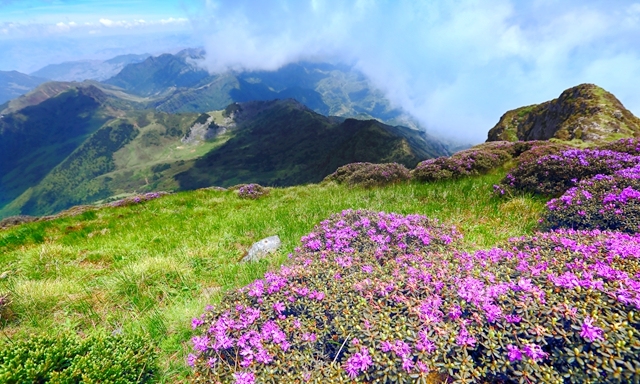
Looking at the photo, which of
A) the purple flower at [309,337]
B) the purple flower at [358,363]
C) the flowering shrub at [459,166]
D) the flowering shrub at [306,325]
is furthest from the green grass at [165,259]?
the purple flower at [358,363]

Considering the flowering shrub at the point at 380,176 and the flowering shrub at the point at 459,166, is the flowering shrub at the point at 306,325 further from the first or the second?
the flowering shrub at the point at 380,176

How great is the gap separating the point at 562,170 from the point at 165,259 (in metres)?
11.9

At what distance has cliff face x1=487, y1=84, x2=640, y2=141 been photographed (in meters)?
21.4

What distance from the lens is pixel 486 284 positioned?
136 inches

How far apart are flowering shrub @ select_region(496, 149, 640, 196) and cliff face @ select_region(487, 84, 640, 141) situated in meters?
15.2

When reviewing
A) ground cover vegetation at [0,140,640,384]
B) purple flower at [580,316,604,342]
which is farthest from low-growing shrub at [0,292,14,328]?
purple flower at [580,316,604,342]

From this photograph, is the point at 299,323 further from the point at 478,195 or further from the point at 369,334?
the point at 478,195

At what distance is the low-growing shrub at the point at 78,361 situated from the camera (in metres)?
3.19

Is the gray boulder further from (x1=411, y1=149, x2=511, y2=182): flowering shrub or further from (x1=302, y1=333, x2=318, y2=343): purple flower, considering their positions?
(x1=411, y1=149, x2=511, y2=182): flowering shrub

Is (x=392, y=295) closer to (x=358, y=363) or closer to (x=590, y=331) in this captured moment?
(x=358, y=363)

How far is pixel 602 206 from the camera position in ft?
19.8

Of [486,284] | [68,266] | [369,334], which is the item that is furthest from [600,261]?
[68,266]

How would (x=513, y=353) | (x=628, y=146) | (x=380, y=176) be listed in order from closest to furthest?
(x=513, y=353)
(x=628, y=146)
(x=380, y=176)

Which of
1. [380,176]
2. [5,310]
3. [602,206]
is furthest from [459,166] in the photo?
[5,310]
